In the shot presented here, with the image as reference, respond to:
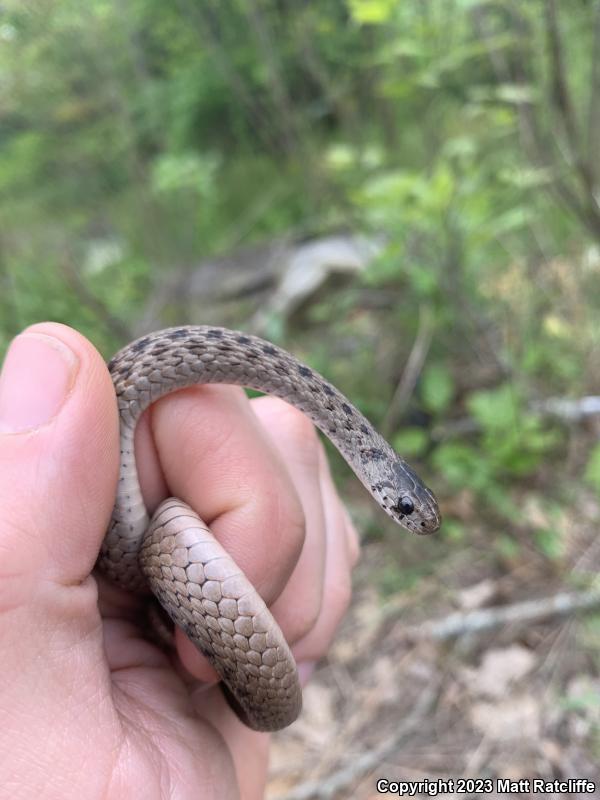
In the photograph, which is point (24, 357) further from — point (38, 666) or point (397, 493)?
point (397, 493)

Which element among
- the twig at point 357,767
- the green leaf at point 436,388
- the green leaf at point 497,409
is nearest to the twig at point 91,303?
the green leaf at point 436,388

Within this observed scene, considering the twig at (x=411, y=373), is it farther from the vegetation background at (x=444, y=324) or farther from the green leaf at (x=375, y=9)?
the green leaf at (x=375, y=9)

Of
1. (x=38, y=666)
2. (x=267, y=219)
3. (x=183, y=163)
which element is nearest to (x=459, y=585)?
(x=38, y=666)

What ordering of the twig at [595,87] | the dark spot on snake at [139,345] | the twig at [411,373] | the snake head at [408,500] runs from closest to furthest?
the dark spot on snake at [139,345], the snake head at [408,500], the twig at [595,87], the twig at [411,373]

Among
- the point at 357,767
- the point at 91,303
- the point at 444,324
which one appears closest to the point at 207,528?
the point at 357,767

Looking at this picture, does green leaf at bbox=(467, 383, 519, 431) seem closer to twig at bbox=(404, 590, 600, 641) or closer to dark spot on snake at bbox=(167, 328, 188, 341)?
twig at bbox=(404, 590, 600, 641)

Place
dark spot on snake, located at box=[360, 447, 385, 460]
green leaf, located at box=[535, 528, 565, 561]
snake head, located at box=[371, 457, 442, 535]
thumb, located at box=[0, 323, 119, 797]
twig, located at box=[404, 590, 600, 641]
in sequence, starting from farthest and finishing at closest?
green leaf, located at box=[535, 528, 565, 561], twig, located at box=[404, 590, 600, 641], dark spot on snake, located at box=[360, 447, 385, 460], snake head, located at box=[371, 457, 442, 535], thumb, located at box=[0, 323, 119, 797]

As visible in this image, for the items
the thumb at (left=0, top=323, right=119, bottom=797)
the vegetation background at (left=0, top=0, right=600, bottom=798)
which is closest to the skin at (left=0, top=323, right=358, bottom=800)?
the thumb at (left=0, top=323, right=119, bottom=797)

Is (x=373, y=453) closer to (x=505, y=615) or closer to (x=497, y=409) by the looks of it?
(x=505, y=615)
